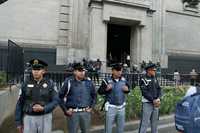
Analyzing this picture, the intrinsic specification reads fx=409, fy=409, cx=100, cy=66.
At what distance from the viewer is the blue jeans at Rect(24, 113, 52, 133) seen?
6340mm

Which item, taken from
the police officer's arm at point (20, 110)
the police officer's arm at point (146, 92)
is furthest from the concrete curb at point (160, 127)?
the police officer's arm at point (20, 110)

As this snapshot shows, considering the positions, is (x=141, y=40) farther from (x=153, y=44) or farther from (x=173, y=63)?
(x=173, y=63)

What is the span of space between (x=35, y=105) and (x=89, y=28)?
2301 centimetres

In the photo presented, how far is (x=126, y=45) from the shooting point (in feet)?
111

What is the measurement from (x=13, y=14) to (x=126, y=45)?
1044 centimetres

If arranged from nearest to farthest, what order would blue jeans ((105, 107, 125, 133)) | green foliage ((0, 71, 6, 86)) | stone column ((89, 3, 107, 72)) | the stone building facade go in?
blue jeans ((105, 107, 125, 133)), green foliage ((0, 71, 6, 86)), the stone building facade, stone column ((89, 3, 107, 72))

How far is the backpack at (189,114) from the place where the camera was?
13.1ft

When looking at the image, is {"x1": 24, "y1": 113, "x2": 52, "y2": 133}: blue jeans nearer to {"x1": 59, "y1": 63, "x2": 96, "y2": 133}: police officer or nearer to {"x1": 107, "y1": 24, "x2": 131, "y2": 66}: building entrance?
{"x1": 59, "y1": 63, "x2": 96, "y2": 133}: police officer

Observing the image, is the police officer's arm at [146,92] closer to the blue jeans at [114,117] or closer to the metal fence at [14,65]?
the blue jeans at [114,117]

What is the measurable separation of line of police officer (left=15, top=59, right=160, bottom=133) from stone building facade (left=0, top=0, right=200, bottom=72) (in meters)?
17.8

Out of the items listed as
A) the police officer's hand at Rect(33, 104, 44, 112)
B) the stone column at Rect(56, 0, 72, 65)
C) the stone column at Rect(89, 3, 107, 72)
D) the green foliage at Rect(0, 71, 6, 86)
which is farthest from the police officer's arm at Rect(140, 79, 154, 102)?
the stone column at Rect(56, 0, 72, 65)

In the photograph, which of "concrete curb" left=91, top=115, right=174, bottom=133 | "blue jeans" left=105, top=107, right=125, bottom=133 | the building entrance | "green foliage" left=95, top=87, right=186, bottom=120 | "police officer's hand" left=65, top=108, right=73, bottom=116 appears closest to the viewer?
"police officer's hand" left=65, top=108, right=73, bottom=116

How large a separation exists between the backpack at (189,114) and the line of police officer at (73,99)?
8.77 ft

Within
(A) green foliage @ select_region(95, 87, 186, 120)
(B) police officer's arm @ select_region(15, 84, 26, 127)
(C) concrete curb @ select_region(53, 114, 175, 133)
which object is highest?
(B) police officer's arm @ select_region(15, 84, 26, 127)
